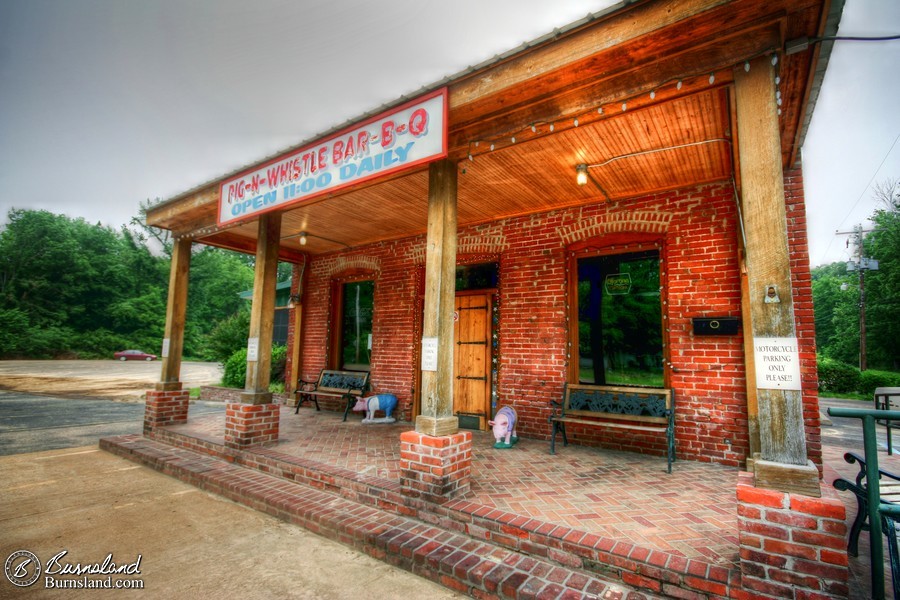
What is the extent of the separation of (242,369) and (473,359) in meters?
7.50

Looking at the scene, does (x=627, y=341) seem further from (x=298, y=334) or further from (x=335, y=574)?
(x=298, y=334)

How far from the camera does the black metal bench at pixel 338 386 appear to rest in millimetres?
6988

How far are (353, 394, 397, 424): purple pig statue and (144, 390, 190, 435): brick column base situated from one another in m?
2.67

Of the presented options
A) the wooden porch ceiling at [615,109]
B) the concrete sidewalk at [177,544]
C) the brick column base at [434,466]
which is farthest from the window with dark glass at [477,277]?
the concrete sidewalk at [177,544]

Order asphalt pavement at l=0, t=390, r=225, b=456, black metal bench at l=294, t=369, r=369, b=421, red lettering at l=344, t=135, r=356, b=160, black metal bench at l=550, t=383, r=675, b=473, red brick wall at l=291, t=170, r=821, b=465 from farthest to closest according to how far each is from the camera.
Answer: black metal bench at l=294, t=369, r=369, b=421 < asphalt pavement at l=0, t=390, r=225, b=456 < black metal bench at l=550, t=383, r=675, b=473 < red brick wall at l=291, t=170, r=821, b=465 < red lettering at l=344, t=135, r=356, b=160

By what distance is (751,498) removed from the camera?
2.12 m

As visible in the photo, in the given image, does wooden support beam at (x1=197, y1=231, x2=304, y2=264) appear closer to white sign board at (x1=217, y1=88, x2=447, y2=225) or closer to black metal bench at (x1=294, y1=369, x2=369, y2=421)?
white sign board at (x1=217, y1=88, x2=447, y2=225)

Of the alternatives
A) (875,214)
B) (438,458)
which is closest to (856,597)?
(438,458)

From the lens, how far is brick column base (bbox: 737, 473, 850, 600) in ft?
6.31

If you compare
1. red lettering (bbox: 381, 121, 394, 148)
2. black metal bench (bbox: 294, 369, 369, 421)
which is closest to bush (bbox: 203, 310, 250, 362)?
black metal bench (bbox: 294, 369, 369, 421)

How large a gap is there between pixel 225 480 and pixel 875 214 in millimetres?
34643

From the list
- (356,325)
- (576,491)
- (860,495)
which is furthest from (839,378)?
(356,325)

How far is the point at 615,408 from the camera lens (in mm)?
4801

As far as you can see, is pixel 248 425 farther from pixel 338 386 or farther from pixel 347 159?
pixel 347 159
